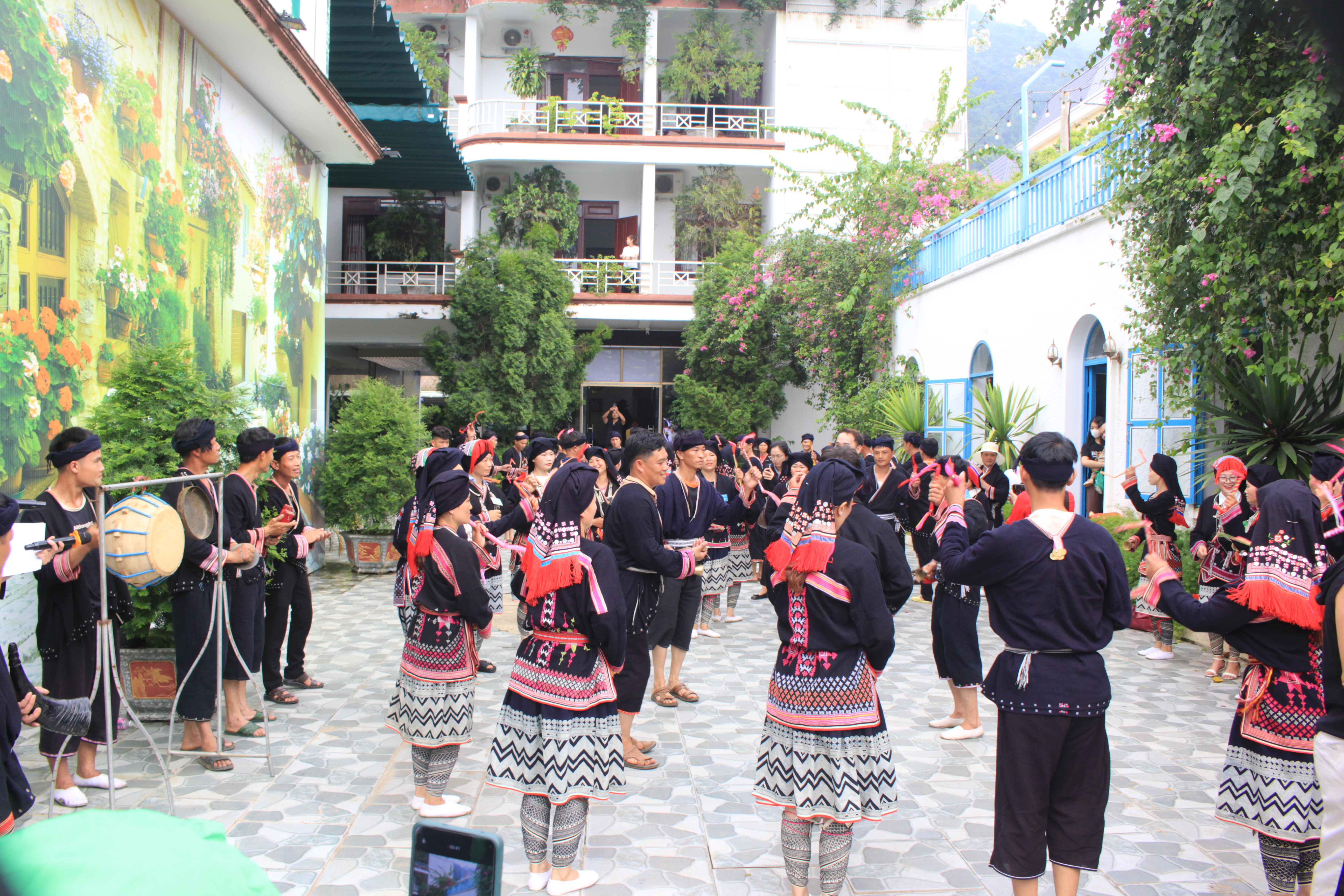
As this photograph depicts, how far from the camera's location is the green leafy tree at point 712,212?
2169cm

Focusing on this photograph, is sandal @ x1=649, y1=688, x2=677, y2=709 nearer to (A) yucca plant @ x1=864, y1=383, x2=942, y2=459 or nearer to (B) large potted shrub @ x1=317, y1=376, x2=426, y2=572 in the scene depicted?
(B) large potted shrub @ x1=317, y1=376, x2=426, y2=572

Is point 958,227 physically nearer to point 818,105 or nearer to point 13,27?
point 818,105

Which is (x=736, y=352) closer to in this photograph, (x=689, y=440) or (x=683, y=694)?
(x=689, y=440)

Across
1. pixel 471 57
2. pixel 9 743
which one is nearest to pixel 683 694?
pixel 9 743

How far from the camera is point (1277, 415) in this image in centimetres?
698

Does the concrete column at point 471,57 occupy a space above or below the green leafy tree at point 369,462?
above

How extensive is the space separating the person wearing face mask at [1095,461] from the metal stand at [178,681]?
870cm

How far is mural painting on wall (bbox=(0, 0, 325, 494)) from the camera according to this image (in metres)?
5.89

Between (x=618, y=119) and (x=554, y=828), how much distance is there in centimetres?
1975

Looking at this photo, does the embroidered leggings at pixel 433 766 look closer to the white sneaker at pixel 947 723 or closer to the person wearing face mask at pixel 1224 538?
the white sneaker at pixel 947 723

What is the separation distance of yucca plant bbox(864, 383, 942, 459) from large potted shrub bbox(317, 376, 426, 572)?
6.87 meters

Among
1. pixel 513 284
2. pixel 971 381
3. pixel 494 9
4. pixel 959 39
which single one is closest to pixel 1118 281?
pixel 971 381

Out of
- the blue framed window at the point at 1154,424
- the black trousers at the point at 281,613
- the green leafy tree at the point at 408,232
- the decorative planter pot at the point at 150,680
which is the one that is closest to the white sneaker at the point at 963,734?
the blue framed window at the point at 1154,424

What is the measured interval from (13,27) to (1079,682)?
7.27 metres
